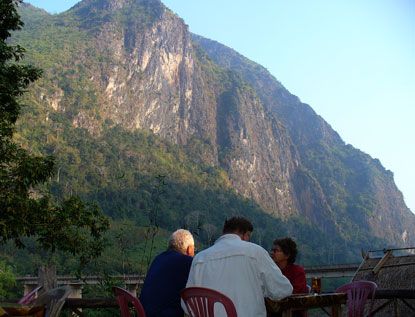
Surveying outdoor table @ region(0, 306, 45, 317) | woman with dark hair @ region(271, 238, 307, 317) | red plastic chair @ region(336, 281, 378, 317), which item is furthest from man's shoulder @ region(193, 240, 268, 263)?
red plastic chair @ region(336, 281, 378, 317)

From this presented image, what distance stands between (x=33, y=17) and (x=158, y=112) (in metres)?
77.5

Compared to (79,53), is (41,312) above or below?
below

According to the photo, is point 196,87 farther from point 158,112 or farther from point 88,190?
point 88,190

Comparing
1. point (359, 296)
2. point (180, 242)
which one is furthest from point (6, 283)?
point (359, 296)

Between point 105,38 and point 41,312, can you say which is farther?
point 105,38

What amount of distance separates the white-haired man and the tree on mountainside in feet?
13.5

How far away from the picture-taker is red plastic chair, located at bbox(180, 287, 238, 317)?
2.58 m

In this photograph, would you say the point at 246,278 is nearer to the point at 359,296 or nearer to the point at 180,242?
the point at 180,242

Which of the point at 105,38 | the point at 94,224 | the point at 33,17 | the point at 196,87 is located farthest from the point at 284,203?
the point at 94,224

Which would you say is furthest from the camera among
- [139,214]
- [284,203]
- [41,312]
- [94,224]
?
[284,203]

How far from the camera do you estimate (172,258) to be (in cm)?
350

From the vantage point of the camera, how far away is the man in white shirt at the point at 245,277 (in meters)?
2.93

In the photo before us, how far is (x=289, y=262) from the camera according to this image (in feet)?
14.0

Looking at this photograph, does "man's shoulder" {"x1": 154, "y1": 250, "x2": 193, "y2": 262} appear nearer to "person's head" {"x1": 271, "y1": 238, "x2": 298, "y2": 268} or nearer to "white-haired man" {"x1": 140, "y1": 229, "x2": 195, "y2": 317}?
"white-haired man" {"x1": 140, "y1": 229, "x2": 195, "y2": 317}
